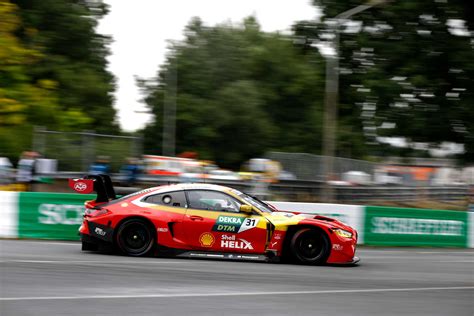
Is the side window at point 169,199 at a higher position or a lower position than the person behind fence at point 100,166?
lower

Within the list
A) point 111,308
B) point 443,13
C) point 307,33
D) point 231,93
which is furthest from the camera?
point 231,93

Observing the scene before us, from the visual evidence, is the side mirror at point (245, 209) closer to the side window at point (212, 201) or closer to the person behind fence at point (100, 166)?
the side window at point (212, 201)

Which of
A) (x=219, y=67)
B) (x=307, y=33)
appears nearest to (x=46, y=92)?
(x=307, y=33)

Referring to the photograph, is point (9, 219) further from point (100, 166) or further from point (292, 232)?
point (292, 232)

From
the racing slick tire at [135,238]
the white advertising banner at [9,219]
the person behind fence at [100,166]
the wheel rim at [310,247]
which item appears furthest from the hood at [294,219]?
the person behind fence at [100,166]

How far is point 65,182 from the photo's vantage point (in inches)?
882

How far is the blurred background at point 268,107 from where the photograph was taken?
23.7m

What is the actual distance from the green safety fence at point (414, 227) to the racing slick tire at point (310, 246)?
6.05 metres

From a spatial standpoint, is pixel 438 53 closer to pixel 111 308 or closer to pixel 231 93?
pixel 111 308

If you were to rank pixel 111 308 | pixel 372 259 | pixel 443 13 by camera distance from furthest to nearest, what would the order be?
1. pixel 443 13
2. pixel 372 259
3. pixel 111 308

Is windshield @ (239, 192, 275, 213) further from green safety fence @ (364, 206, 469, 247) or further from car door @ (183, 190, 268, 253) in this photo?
green safety fence @ (364, 206, 469, 247)

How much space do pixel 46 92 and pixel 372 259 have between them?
28886 mm

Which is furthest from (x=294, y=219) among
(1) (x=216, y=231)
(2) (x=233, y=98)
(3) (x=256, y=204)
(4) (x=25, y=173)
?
(2) (x=233, y=98)

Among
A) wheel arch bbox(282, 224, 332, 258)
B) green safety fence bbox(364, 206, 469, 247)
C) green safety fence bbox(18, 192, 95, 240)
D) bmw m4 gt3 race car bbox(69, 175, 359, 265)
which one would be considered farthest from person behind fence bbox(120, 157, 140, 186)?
wheel arch bbox(282, 224, 332, 258)
